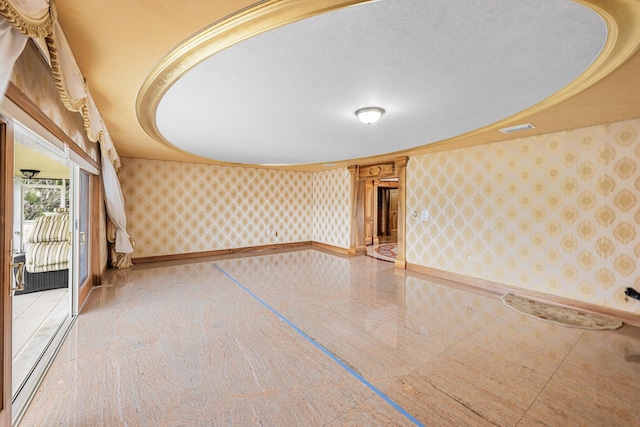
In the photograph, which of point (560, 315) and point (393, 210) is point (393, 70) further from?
point (393, 210)

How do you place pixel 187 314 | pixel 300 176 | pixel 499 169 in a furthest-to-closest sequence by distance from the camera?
pixel 300 176 < pixel 499 169 < pixel 187 314

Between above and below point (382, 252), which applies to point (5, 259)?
above

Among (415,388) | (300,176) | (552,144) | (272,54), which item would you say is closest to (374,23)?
(272,54)

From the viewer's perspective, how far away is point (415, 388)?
1979 mm

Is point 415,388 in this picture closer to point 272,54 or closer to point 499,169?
point 272,54

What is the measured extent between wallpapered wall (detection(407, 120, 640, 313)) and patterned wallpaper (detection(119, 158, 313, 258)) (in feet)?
14.2

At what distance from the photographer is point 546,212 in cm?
388

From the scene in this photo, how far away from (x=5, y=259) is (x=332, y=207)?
692 centimetres

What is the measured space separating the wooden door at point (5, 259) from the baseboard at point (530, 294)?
5.35 metres

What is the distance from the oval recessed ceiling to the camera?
1.56 meters

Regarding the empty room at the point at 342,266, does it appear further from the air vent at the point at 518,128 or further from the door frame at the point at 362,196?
the air vent at the point at 518,128

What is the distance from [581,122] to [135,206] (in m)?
8.05

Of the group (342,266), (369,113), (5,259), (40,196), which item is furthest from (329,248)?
(5,259)

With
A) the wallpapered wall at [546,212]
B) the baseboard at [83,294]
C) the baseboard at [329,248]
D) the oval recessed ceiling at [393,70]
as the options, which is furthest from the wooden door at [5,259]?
the baseboard at [329,248]
